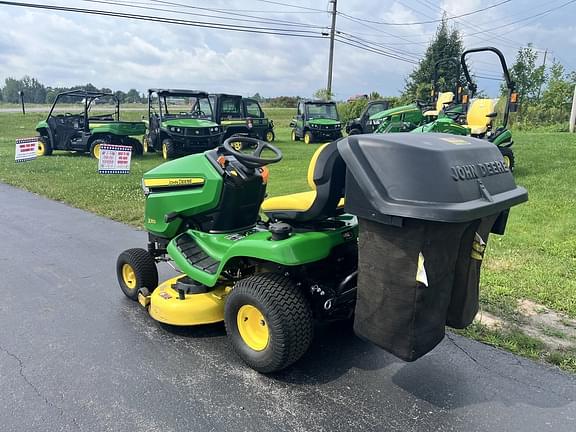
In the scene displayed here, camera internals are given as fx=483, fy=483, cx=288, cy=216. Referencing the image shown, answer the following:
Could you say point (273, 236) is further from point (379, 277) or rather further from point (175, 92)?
point (175, 92)

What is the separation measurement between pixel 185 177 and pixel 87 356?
4.31ft

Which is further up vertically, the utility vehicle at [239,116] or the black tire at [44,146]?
the utility vehicle at [239,116]

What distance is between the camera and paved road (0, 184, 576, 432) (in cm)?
237

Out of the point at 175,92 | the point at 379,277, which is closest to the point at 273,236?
the point at 379,277

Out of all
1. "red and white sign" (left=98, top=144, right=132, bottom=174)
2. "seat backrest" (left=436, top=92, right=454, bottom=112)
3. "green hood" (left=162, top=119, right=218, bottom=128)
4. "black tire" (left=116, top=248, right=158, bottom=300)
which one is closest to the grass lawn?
"red and white sign" (left=98, top=144, right=132, bottom=174)

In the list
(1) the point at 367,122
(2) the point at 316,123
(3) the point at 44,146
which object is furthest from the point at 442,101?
(3) the point at 44,146

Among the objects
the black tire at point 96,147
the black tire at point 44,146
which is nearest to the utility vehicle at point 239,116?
the black tire at point 96,147

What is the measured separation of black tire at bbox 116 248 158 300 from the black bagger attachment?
6.35ft

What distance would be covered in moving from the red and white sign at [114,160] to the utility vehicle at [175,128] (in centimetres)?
324

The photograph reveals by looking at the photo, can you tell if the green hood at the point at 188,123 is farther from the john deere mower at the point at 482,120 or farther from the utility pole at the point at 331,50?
the utility pole at the point at 331,50

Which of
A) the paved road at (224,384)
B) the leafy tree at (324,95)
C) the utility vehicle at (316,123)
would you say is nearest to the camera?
the paved road at (224,384)

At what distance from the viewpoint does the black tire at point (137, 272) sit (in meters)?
3.70

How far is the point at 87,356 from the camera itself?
9.77 ft

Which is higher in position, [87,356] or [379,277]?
[379,277]
